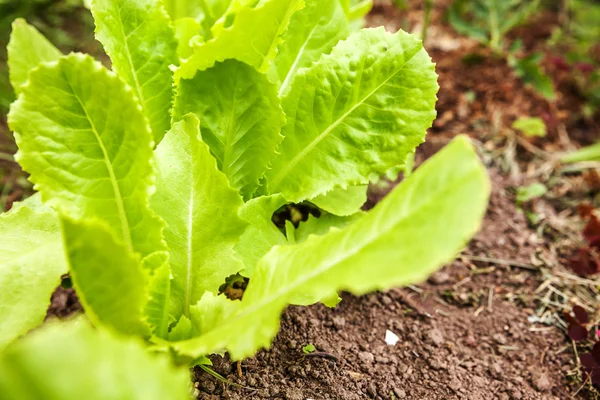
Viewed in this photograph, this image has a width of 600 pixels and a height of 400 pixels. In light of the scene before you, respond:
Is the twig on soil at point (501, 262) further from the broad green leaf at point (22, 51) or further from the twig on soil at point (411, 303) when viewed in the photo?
the broad green leaf at point (22, 51)

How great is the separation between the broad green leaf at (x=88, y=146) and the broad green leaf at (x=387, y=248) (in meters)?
0.28

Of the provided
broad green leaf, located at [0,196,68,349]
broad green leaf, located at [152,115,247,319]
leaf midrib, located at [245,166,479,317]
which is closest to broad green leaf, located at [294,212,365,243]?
broad green leaf, located at [152,115,247,319]

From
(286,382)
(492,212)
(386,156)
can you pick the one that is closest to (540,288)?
(492,212)

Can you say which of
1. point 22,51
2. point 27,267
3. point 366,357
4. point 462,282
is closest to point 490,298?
point 462,282

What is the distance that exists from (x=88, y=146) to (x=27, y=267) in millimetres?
296

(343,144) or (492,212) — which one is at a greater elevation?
(343,144)

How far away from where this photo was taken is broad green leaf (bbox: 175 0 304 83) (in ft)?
3.66

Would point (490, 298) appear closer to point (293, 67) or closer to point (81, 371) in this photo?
point (293, 67)

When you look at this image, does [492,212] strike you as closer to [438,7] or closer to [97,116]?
[97,116]

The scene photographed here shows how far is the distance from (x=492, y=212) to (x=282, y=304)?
127 cm

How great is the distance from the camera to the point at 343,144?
1.33 m

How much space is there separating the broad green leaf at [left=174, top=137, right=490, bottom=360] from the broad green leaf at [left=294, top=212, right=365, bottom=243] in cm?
43

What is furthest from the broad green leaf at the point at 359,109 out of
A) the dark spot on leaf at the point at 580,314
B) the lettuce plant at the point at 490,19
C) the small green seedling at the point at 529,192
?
the lettuce plant at the point at 490,19

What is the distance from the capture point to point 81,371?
55 centimetres
